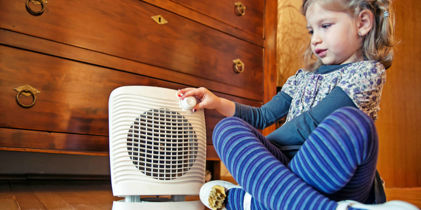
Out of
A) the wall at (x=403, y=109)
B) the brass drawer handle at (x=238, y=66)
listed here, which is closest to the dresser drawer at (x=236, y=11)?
the brass drawer handle at (x=238, y=66)

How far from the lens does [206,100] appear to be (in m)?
0.80

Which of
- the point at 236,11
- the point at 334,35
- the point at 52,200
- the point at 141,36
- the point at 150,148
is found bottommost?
the point at 52,200

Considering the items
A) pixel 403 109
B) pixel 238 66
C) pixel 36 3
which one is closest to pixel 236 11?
pixel 238 66

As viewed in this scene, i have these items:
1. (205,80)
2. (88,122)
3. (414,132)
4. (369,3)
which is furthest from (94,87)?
(414,132)

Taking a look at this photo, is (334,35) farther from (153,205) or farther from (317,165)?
(153,205)

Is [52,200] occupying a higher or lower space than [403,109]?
lower

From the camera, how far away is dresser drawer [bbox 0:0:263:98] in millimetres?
876

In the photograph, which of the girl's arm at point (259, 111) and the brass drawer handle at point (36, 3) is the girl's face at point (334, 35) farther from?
the brass drawer handle at point (36, 3)

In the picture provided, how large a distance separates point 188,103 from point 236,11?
2.10ft

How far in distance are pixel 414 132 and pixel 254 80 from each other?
1092mm

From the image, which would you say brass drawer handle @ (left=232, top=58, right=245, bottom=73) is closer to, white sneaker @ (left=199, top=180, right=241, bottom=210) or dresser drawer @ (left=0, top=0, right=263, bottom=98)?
Result: dresser drawer @ (left=0, top=0, right=263, bottom=98)

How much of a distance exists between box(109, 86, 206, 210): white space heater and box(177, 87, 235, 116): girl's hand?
0.03 meters

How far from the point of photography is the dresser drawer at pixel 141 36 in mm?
876

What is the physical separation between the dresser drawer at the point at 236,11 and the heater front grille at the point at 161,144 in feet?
1.67
